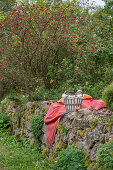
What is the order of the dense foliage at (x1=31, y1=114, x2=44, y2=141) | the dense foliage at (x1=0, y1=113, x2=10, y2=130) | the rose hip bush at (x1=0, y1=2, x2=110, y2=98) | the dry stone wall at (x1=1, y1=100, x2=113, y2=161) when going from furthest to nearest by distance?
1. the dense foliage at (x1=0, y1=113, x2=10, y2=130)
2. the rose hip bush at (x1=0, y1=2, x2=110, y2=98)
3. the dense foliage at (x1=31, y1=114, x2=44, y2=141)
4. the dry stone wall at (x1=1, y1=100, x2=113, y2=161)

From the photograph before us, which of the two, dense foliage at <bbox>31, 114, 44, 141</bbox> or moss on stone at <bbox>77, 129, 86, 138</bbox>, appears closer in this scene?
moss on stone at <bbox>77, 129, 86, 138</bbox>

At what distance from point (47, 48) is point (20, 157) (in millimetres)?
4815

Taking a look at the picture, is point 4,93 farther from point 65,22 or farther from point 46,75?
point 65,22

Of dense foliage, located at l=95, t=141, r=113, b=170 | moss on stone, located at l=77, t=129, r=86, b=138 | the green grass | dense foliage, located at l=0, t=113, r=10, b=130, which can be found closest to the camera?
dense foliage, located at l=95, t=141, r=113, b=170

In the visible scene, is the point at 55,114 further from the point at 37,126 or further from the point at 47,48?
the point at 47,48

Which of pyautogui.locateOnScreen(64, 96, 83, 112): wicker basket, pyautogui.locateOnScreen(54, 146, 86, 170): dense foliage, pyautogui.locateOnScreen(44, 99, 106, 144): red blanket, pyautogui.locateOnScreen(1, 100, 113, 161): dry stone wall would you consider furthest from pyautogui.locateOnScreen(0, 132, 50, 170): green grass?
pyautogui.locateOnScreen(64, 96, 83, 112): wicker basket

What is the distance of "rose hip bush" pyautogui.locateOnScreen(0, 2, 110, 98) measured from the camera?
8.93 m

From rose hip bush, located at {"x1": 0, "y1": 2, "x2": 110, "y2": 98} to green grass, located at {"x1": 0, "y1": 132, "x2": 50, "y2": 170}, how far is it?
2466 millimetres

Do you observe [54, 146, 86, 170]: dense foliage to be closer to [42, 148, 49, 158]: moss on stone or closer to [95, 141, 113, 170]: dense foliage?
[95, 141, 113, 170]: dense foliage

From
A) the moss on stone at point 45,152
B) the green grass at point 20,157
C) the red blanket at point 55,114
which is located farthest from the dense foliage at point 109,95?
→ the moss on stone at point 45,152

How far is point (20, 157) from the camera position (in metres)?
5.91

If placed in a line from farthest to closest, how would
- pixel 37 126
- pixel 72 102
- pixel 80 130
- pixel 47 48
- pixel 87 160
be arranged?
pixel 47 48
pixel 37 126
pixel 72 102
pixel 80 130
pixel 87 160

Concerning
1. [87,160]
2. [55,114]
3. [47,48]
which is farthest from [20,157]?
[47,48]

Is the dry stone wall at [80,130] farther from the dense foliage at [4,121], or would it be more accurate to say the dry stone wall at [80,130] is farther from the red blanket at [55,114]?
the dense foliage at [4,121]
